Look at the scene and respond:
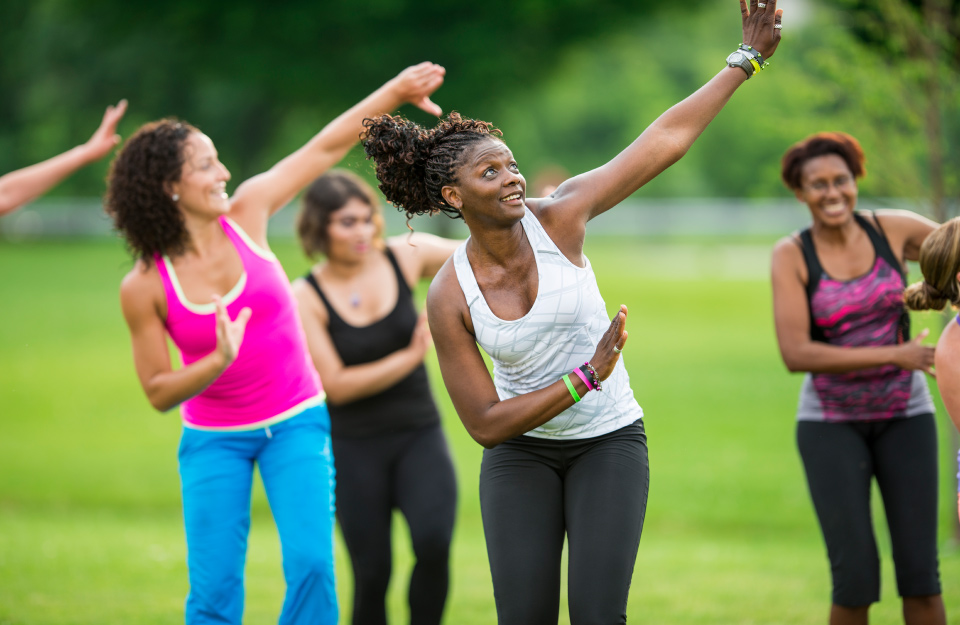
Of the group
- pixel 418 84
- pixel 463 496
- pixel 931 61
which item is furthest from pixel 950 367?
pixel 463 496

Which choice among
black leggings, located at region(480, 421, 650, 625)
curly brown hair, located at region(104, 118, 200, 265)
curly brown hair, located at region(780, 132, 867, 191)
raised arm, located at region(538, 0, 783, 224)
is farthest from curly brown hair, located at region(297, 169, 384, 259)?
curly brown hair, located at region(780, 132, 867, 191)

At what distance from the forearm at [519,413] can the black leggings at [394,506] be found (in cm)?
160

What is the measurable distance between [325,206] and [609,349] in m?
2.78

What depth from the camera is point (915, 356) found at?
487cm

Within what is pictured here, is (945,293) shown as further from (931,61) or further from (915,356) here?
(931,61)

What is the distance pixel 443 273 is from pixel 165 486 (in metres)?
9.45

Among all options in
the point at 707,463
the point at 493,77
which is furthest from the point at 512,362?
the point at 493,77

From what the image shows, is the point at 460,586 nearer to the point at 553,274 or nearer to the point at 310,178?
the point at 310,178

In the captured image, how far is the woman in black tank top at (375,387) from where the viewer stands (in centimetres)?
558

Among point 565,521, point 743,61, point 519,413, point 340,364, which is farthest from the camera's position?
point 340,364

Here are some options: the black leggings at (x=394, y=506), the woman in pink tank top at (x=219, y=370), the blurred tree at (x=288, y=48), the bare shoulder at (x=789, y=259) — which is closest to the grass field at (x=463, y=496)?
the black leggings at (x=394, y=506)

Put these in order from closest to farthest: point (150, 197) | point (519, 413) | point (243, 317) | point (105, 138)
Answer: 1. point (519, 413)
2. point (243, 317)
3. point (150, 197)
4. point (105, 138)

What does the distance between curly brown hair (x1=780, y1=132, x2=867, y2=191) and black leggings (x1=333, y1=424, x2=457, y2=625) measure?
2482mm

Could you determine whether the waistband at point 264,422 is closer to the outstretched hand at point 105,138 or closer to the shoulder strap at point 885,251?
the outstretched hand at point 105,138
